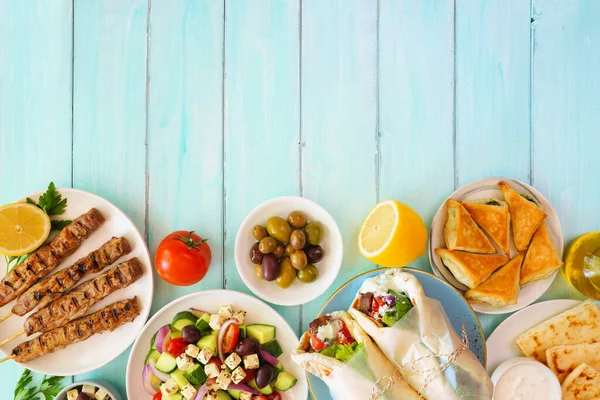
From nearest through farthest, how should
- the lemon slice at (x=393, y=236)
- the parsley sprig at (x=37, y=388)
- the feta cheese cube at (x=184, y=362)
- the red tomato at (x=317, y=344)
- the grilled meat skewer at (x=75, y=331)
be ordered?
the red tomato at (x=317, y=344), the lemon slice at (x=393, y=236), the feta cheese cube at (x=184, y=362), the grilled meat skewer at (x=75, y=331), the parsley sprig at (x=37, y=388)

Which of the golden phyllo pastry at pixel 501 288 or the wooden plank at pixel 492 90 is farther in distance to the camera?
the wooden plank at pixel 492 90

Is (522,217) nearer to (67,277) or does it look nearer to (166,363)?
(166,363)

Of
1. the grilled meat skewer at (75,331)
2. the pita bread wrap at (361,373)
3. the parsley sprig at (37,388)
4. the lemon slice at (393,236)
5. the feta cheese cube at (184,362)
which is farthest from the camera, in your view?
the parsley sprig at (37,388)

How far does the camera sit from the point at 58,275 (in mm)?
2754

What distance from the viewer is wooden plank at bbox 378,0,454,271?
2.91 m

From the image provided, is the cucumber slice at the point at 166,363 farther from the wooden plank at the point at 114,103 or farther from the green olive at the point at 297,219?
the green olive at the point at 297,219

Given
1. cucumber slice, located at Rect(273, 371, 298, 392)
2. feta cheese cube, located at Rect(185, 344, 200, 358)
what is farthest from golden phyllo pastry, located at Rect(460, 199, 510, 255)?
feta cheese cube, located at Rect(185, 344, 200, 358)

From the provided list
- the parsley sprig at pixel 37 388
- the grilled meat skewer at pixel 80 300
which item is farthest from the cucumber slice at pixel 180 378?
the parsley sprig at pixel 37 388

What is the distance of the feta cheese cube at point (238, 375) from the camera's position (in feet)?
8.59

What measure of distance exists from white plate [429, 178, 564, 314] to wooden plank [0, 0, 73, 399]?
2159 millimetres

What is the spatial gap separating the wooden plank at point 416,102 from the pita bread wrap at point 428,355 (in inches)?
33.2

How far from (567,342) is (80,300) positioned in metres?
2.67

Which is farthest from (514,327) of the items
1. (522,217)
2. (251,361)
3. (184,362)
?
(184,362)

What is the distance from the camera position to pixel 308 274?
8.73ft
